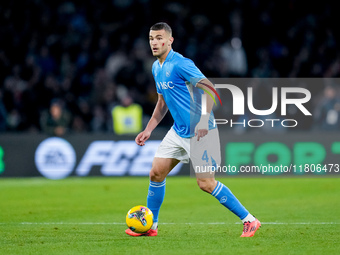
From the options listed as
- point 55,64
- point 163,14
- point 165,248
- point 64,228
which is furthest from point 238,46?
point 165,248

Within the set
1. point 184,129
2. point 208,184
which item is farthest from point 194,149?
point 208,184

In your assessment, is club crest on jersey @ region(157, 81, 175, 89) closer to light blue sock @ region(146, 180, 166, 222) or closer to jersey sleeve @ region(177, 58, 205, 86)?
jersey sleeve @ region(177, 58, 205, 86)

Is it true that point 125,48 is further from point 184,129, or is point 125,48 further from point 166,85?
point 184,129

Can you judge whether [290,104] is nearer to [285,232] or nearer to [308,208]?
[308,208]

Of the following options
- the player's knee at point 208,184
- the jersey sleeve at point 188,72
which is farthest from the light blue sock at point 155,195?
the jersey sleeve at point 188,72

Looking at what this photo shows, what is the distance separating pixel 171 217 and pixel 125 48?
398 inches

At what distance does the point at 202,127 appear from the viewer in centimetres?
701

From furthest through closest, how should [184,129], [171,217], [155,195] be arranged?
1. [171,217]
2. [155,195]
3. [184,129]

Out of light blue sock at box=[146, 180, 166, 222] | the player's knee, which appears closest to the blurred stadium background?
light blue sock at box=[146, 180, 166, 222]

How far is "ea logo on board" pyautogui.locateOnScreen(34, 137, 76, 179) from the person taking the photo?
14797 millimetres

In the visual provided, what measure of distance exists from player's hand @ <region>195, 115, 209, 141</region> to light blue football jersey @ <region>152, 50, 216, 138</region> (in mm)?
210

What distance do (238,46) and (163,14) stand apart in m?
2.29

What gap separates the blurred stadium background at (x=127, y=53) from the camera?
17158 mm

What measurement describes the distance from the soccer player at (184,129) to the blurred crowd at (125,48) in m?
9.14
